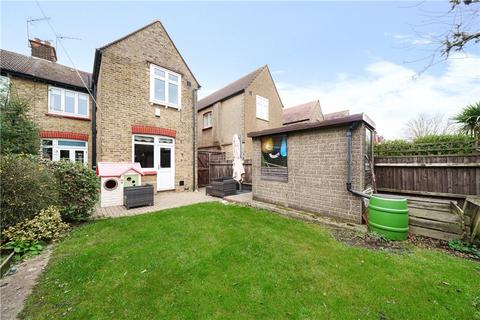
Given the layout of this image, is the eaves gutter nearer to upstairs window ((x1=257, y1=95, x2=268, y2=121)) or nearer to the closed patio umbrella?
the closed patio umbrella

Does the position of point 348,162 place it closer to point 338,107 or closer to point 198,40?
point 198,40

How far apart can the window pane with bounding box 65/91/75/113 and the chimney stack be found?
4.18 metres

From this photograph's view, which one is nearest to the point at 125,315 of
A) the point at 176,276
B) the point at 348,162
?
the point at 176,276

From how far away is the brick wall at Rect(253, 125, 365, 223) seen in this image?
500cm

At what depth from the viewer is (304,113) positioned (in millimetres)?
22875

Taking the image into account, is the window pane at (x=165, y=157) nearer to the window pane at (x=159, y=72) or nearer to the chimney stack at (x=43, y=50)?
the window pane at (x=159, y=72)

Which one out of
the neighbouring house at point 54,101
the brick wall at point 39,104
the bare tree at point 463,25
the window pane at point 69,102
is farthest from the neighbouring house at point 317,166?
the window pane at point 69,102

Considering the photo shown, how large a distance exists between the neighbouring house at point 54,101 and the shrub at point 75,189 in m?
6.06

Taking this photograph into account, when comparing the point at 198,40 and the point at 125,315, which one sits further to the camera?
the point at 198,40

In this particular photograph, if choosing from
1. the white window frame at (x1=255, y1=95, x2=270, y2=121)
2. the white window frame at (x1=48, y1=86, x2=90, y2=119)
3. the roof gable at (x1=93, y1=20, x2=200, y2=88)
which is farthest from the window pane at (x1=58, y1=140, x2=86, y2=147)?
the white window frame at (x1=255, y1=95, x2=270, y2=121)

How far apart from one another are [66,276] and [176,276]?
1.77 metres

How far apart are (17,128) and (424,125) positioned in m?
35.1

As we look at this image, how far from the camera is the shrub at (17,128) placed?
320 inches

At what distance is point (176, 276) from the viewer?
2.88 m
